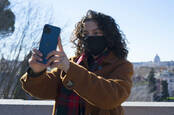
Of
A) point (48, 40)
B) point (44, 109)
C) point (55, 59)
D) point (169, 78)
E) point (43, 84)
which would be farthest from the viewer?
point (169, 78)

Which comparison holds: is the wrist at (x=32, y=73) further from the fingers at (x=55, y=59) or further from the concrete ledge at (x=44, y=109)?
the concrete ledge at (x=44, y=109)

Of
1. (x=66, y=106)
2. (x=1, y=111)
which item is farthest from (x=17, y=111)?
(x=66, y=106)

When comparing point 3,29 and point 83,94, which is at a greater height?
point 3,29

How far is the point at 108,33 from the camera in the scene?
1485mm

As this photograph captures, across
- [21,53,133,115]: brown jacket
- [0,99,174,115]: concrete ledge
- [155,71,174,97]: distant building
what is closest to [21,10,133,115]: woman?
[21,53,133,115]: brown jacket

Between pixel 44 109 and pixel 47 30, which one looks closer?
pixel 47 30

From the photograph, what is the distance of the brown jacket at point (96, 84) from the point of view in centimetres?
113

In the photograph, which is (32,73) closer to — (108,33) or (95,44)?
(95,44)

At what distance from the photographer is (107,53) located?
1.45m

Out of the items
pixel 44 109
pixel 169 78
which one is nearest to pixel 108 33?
pixel 44 109

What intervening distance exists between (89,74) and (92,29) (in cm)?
38

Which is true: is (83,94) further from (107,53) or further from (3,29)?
(3,29)

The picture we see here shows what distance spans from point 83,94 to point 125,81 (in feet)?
0.74

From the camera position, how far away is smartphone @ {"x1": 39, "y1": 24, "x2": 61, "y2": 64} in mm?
1151
